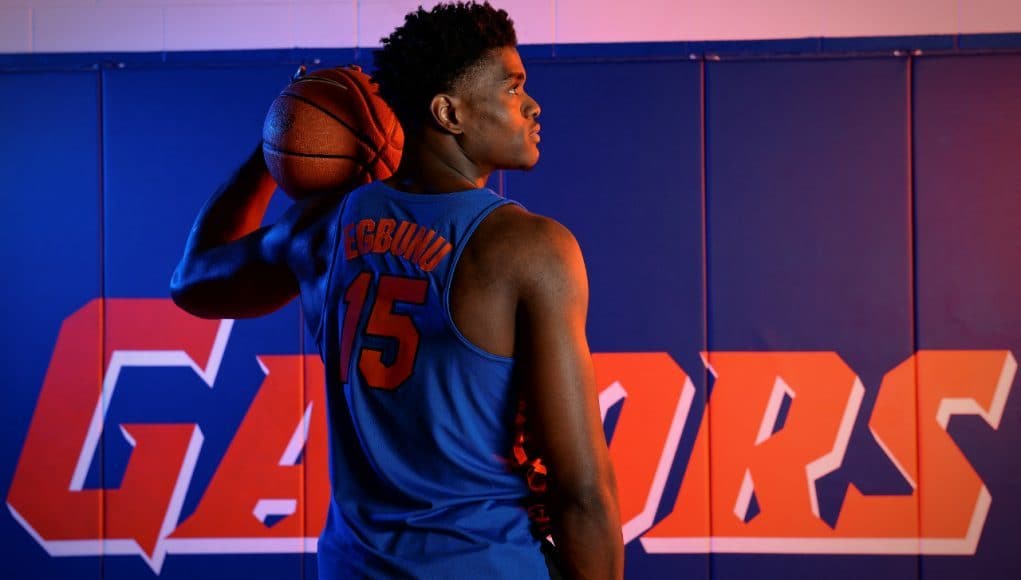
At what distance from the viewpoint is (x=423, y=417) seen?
112cm

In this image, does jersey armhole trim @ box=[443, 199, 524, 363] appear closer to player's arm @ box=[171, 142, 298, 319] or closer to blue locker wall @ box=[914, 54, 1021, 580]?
player's arm @ box=[171, 142, 298, 319]

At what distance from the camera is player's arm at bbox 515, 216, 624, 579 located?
1070 millimetres

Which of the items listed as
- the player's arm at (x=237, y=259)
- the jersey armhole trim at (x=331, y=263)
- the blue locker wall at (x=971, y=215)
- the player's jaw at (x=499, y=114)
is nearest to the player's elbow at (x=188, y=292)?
the player's arm at (x=237, y=259)

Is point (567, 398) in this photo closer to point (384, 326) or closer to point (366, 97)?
point (384, 326)

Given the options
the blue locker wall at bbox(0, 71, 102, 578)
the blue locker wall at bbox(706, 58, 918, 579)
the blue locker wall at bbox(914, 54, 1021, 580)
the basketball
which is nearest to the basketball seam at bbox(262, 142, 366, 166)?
the basketball

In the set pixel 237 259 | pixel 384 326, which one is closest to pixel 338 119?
pixel 237 259

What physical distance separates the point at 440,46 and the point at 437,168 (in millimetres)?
157

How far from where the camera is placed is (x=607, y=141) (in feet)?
10.5

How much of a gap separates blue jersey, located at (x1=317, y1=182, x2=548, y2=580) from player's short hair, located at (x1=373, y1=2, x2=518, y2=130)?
0.15 m

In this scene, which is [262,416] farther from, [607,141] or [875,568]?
[875,568]

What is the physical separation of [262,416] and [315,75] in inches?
75.0

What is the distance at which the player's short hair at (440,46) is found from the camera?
1194 millimetres

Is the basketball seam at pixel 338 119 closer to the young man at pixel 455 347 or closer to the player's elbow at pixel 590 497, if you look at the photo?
the young man at pixel 455 347

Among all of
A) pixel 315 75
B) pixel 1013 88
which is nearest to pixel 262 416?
pixel 315 75
